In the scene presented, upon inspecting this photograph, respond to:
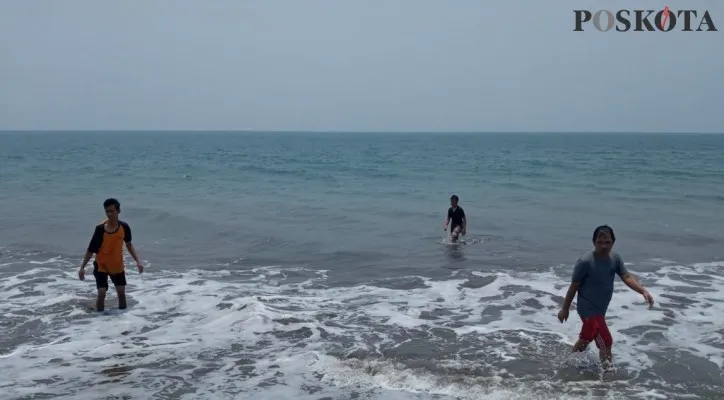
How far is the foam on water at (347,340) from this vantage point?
700cm

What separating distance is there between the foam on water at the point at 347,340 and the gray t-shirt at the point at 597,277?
803 mm

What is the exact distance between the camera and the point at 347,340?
853cm

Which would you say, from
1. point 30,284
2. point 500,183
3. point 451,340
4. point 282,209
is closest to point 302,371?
point 451,340

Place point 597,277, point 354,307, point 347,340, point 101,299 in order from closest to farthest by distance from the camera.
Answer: point 597,277 → point 347,340 → point 101,299 → point 354,307

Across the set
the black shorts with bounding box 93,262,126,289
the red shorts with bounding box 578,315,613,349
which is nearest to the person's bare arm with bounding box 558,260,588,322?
the red shorts with bounding box 578,315,613,349

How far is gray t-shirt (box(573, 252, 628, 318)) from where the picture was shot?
23.3ft

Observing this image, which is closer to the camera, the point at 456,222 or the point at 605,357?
the point at 605,357

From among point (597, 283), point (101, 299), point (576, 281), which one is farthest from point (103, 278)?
point (597, 283)

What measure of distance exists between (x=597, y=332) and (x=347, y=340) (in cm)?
305

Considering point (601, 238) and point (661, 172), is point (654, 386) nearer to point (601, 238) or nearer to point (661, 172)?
point (601, 238)

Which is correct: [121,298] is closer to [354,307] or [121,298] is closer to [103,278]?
[103,278]

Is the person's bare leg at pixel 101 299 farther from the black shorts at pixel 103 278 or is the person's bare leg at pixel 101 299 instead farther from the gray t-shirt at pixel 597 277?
the gray t-shirt at pixel 597 277

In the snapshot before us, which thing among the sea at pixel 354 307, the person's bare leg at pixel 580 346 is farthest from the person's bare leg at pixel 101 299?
the person's bare leg at pixel 580 346

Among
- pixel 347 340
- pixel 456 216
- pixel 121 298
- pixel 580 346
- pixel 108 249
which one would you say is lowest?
pixel 347 340
